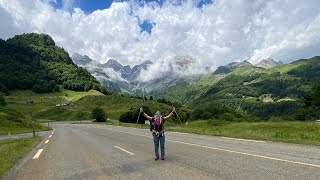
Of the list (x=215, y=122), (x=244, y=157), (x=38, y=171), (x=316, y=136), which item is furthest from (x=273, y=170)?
(x=215, y=122)

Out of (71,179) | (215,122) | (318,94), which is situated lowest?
(71,179)

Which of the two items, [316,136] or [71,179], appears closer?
[71,179]

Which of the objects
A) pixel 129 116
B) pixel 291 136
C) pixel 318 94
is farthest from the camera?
pixel 129 116

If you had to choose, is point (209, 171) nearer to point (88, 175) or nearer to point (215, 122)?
point (88, 175)

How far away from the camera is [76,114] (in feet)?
563

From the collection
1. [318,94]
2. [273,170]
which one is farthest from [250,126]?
[318,94]

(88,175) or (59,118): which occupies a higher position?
(59,118)

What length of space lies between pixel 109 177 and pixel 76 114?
6543 inches

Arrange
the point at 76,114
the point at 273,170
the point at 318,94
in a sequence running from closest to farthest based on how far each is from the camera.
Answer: the point at 273,170, the point at 318,94, the point at 76,114

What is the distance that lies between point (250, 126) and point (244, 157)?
2436cm

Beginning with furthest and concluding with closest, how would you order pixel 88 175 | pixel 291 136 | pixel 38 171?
pixel 291 136
pixel 38 171
pixel 88 175

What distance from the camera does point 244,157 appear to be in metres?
13.8

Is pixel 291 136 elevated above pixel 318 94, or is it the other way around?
pixel 318 94

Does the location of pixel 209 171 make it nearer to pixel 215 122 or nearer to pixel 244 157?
pixel 244 157
